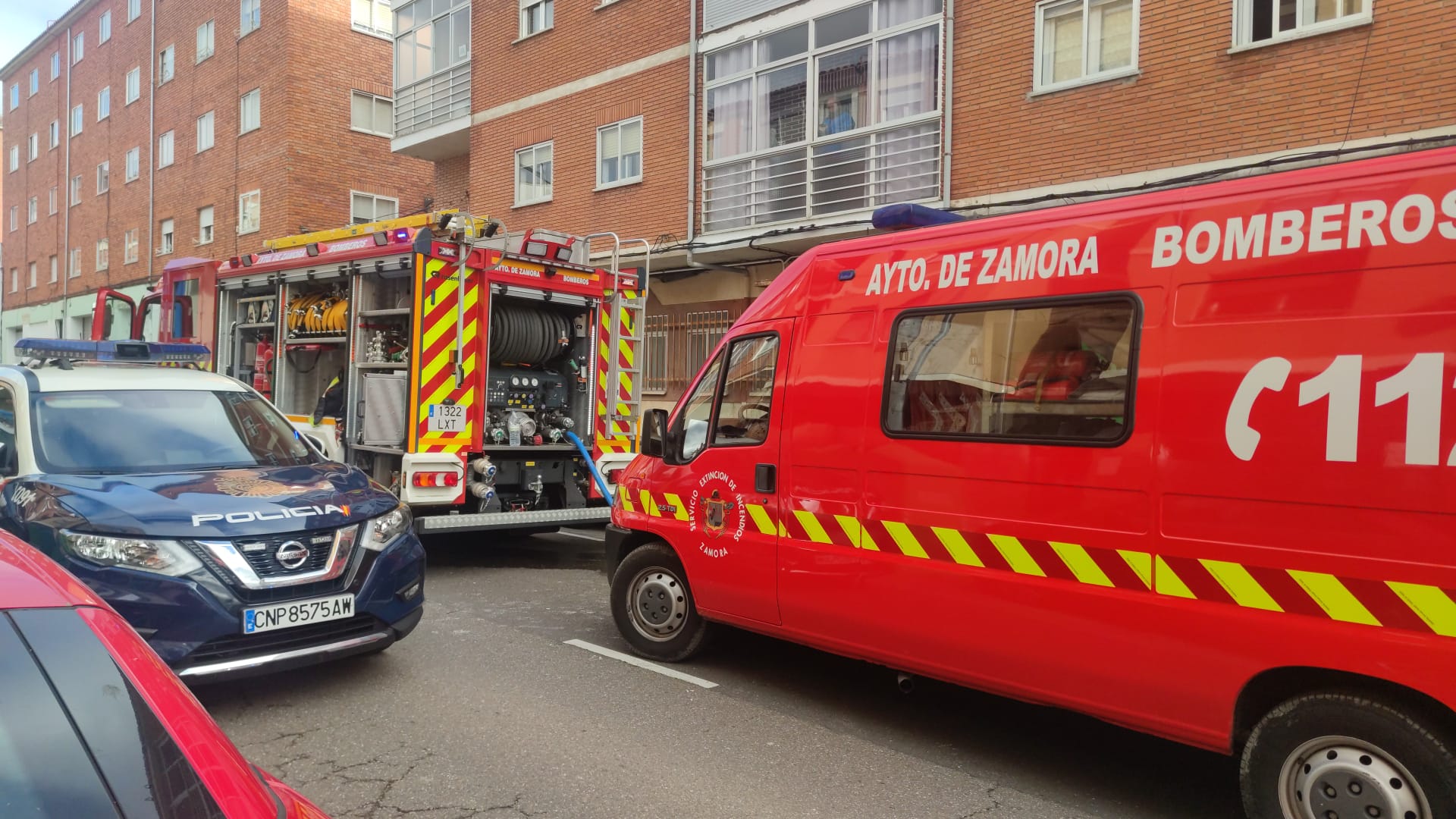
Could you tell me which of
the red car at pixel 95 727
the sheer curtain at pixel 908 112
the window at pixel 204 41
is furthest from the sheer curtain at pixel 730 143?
the window at pixel 204 41

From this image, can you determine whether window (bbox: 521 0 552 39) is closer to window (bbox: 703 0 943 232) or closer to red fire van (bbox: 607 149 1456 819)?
window (bbox: 703 0 943 232)

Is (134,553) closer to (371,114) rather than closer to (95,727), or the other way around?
(95,727)

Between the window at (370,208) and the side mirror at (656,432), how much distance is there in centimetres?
2197

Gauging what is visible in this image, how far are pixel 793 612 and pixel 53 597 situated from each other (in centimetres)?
347

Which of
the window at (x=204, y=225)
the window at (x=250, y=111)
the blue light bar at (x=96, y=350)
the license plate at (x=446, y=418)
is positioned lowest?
the license plate at (x=446, y=418)

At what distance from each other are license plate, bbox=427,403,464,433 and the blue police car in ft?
5.46

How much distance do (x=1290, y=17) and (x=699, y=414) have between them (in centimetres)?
780

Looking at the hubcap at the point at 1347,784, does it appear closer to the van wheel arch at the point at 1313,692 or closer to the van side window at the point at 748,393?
the van wheel arch at the point at 1313,692

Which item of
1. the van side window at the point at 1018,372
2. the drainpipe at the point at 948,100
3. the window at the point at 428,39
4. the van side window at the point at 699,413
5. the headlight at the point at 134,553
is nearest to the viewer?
the van side window at the point at 1018,372

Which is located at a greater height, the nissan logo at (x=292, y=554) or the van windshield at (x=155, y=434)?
the van windshield at (x=155, y=434)

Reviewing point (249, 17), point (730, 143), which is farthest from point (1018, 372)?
point (249, 17)

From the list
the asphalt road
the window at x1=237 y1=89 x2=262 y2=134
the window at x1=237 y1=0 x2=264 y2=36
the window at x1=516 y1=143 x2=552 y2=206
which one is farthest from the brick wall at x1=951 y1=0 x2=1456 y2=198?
the window at x1=237 y1=0 x2=264 y2=36

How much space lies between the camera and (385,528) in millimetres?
5043

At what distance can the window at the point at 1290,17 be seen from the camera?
8.85 metres
